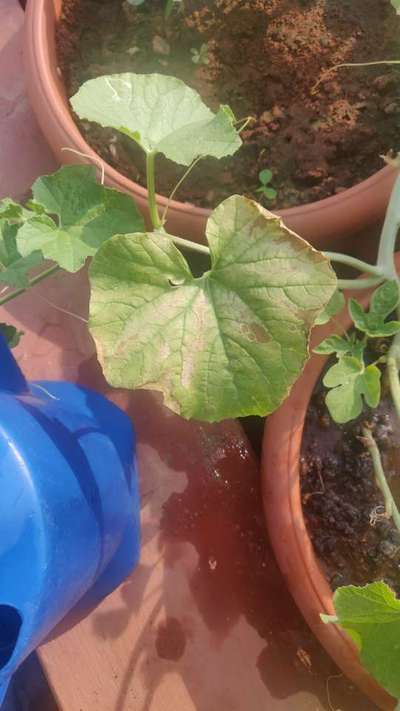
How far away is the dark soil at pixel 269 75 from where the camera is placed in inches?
45.2

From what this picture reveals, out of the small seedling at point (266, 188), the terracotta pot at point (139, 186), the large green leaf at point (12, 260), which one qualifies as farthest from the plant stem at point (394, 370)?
the large green leaf at point (12, 260)

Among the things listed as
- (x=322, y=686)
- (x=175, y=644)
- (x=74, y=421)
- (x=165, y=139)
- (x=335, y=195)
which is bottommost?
(x=322, y=686)

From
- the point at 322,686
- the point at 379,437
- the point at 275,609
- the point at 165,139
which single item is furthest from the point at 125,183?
the point at 322,686

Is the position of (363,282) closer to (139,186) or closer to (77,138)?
(139,186)

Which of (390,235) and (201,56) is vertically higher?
(201,56)

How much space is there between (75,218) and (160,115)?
158 mm

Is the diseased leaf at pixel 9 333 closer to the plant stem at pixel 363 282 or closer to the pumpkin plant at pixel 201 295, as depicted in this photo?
the pumpkin plant at pixel 201 295

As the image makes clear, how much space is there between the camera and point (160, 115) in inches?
33.1

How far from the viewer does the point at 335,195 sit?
42.4 inches

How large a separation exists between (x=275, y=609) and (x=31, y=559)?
1.65 feet

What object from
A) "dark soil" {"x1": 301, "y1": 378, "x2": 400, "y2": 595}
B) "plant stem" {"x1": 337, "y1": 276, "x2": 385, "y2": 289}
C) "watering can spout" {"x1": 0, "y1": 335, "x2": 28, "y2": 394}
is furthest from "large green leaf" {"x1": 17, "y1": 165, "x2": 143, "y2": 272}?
"dark soil" {"x1": 301, "y1": 378, "x2": 400, "y2": 595}

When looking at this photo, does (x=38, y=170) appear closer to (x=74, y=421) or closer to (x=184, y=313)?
(x=74, y=421)

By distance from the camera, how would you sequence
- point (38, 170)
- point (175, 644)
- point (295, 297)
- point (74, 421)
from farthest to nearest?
point (38, 170)
point (175, 644)
point (74, 421)
point (295, 297)

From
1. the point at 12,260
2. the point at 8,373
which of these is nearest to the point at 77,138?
the point at 12,260
